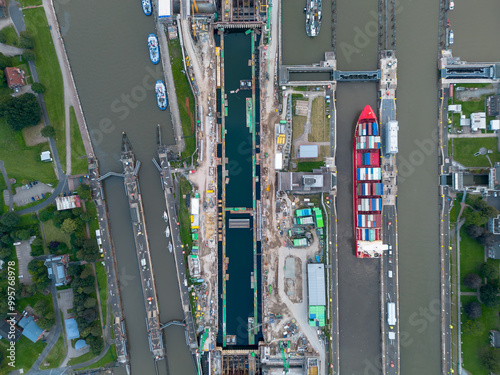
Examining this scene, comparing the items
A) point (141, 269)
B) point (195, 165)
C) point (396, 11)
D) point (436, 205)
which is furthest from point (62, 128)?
point (436, 205)

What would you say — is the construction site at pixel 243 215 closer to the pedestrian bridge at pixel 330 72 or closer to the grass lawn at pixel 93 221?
the pedestrian bridge at pixel 330 72

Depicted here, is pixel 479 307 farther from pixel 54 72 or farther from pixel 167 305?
pixel 54 72

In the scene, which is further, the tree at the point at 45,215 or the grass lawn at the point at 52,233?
the grass lawn at the point at 52,233

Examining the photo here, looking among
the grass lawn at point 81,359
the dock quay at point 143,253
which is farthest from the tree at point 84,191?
the grass lawn at point 81,359

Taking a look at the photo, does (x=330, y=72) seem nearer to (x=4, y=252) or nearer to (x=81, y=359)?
(x=4, y=252)

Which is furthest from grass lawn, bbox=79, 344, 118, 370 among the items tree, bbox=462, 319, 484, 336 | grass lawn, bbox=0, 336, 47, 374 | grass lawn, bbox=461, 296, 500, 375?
grass lawn, bbox=461, 296, 500, 375

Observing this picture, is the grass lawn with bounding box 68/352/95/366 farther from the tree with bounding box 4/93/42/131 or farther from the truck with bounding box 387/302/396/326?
the truck with bounding box 387/302/396/326
